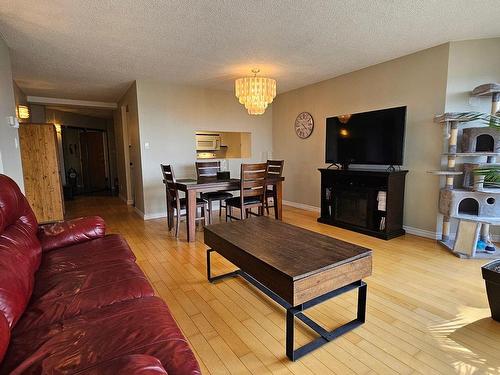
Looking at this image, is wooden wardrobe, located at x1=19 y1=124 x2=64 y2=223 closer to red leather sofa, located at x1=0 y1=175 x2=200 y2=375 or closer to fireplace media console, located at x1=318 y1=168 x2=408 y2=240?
red leather sofa, located at x1=0 y1=175 x2=200 y2=375

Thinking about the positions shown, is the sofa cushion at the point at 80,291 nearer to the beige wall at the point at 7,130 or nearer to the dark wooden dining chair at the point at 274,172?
the beige wall at the point at 7,130

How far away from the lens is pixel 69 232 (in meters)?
2.08

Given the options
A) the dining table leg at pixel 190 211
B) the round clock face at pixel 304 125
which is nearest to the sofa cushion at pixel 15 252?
the dining table leg at pixel 190 211

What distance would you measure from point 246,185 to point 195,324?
2.10m

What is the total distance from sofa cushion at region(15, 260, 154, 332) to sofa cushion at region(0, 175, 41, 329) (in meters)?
0.06

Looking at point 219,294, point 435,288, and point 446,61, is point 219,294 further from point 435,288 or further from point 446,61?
point 446,61

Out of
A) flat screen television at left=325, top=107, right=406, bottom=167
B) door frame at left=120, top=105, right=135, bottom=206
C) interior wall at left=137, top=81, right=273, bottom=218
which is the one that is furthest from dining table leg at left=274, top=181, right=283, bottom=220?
door frame at left=120, top=105, right=135, bottom=206

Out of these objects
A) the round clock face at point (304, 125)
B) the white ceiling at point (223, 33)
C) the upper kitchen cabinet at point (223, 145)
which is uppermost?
the white ceiling at point (223, 33)

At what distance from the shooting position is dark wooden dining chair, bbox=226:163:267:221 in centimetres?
364

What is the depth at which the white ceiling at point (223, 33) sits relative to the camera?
7.65ft

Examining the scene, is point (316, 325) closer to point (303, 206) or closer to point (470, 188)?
point (470, 188)

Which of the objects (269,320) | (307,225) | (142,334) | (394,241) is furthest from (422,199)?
(142,334)

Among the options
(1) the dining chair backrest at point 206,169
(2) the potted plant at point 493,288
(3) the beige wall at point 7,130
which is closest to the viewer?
(2) the potted plant at point 493,288

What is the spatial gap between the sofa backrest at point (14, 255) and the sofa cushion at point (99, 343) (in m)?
0.09
